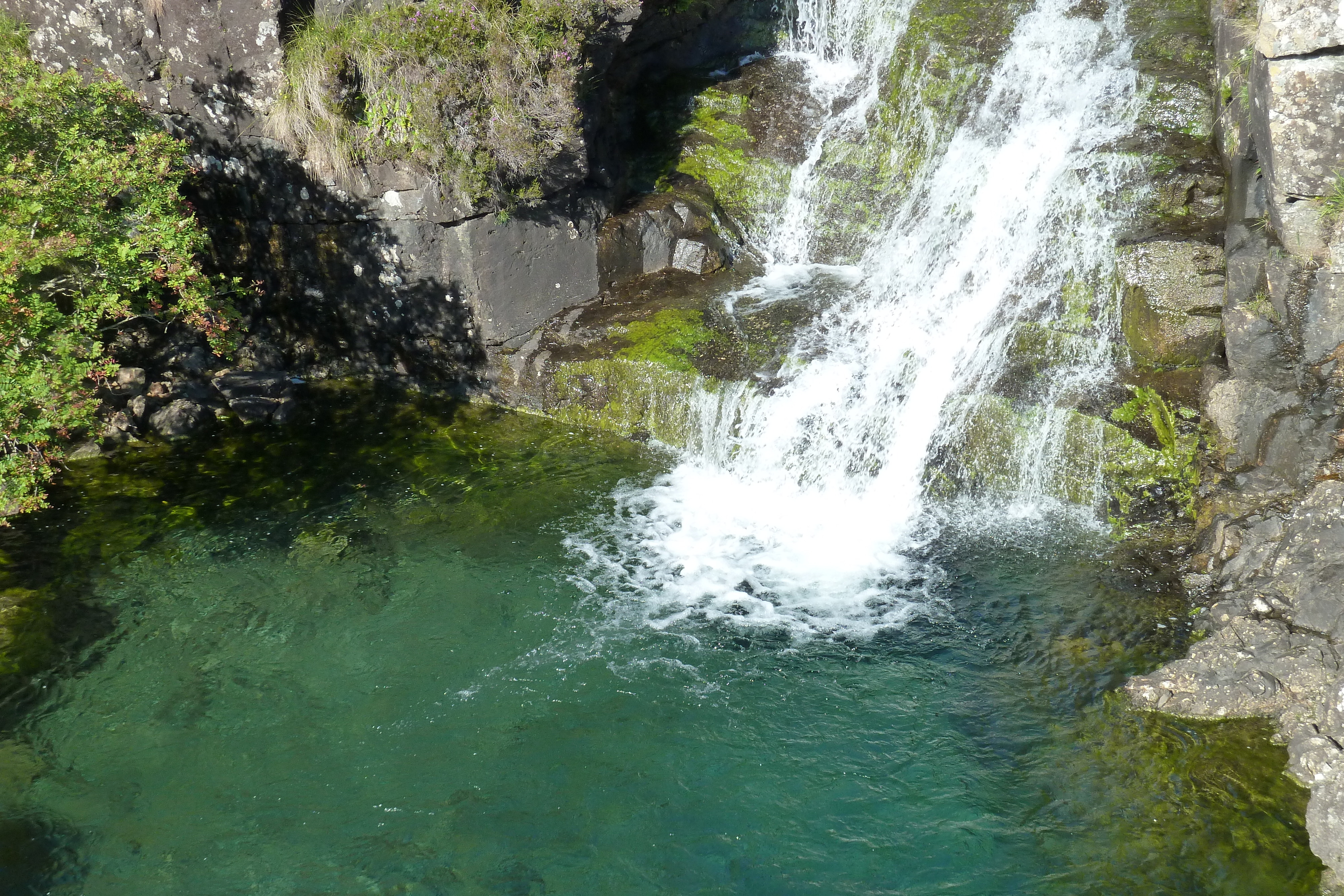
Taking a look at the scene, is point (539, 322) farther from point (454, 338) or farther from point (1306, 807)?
point (1306, 807)

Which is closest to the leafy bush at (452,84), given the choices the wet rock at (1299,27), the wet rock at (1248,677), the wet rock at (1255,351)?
the wet rock at (1299,27)

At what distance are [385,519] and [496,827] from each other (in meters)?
4.29

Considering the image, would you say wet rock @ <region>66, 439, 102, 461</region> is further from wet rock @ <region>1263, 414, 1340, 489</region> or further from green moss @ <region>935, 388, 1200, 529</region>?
wet rock @ <region>1263, 414, 1340, 489</region>

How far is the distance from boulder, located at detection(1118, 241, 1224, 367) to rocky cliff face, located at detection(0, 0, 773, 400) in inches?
249

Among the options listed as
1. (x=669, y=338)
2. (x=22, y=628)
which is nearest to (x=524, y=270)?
(x=669, y=338)

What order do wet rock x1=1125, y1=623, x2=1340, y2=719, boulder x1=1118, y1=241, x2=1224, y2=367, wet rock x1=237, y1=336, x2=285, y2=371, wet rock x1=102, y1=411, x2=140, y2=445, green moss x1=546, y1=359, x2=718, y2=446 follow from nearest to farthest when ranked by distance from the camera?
1. wet rock x1=1125, y1=623, x2=1340, y2=719
2. boulder x1=1118, y1=241, x2=1224, y2=367
3. green moss x1=546, y1=359, x2=718, y2=446
4. wet rock x1=102, y1=411, x2=140, y2=445
5. wet rock x1=237, y1=336, x2=285, y2=371

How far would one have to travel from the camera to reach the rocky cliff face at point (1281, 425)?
6867mm

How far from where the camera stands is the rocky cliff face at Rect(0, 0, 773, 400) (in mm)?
11398

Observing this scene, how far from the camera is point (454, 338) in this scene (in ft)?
39.6

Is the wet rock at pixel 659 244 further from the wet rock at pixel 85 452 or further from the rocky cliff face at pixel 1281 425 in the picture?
the wet rock at pixel 85 452

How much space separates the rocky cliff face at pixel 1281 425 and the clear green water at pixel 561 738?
373 millimetres

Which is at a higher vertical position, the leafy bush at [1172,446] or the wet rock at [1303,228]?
the wet rock at [1303,228]

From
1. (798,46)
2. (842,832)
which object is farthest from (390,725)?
(798,46)

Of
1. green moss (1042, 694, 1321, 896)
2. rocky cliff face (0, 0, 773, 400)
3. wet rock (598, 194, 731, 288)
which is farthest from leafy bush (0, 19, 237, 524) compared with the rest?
green moss (1042, 694, 1321, 896)
